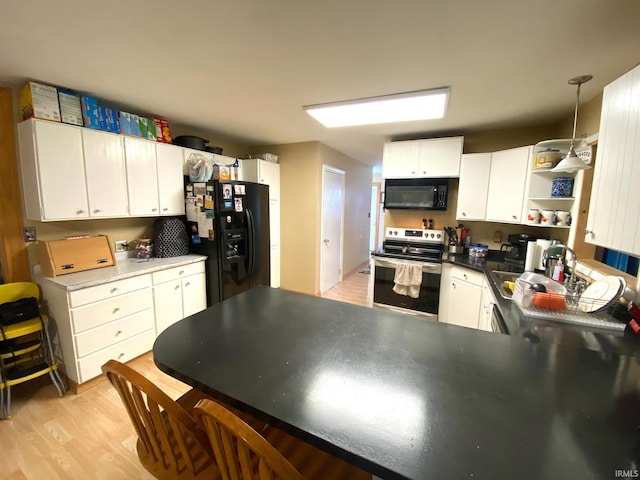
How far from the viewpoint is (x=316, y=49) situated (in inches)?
61.1

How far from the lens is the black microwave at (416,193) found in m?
3.22

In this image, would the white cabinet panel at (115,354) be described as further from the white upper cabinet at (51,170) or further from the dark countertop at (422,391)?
the dark countertop at (422,391)

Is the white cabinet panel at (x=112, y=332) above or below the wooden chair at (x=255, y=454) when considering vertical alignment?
below

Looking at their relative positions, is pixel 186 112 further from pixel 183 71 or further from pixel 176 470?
pixel 176 470

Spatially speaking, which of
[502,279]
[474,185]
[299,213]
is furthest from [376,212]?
[502,279]

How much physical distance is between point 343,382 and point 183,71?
85.5 inches

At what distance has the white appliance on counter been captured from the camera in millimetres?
3021

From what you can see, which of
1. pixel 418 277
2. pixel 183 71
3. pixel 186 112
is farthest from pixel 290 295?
pixel 186 112

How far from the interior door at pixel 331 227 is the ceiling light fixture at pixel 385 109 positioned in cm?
131

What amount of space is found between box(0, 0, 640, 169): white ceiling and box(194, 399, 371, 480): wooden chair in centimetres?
163

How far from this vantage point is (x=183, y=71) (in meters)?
1.83

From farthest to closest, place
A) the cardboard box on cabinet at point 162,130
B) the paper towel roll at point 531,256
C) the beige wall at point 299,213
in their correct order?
1. the beige wall at point 299,213
2. the cardboard box on cabinet at point 162,130
3. the paper towel roll at point 531,256

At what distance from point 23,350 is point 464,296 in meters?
3.86

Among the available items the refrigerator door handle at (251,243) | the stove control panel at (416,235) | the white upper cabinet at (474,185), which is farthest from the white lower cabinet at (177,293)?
the white upper cabinet at (474,185)
